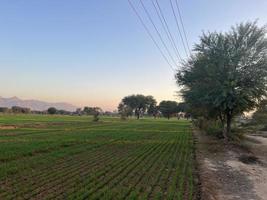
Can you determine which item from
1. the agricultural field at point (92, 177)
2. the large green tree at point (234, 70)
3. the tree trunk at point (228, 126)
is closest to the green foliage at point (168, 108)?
the tree trunk at point (228, 126)

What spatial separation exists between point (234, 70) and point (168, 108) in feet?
521

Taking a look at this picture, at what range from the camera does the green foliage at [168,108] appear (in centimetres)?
18325

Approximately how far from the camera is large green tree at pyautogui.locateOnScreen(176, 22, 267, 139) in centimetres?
2667

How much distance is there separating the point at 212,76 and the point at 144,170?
15.9 m

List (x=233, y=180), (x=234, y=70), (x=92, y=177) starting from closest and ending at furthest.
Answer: (x=92, y=177), (x=233, y=180), (x=234, y=70)

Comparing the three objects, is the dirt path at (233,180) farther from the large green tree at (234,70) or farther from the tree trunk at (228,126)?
the tree trunk at (228,126)

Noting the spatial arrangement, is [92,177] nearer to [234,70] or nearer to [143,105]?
[234,70]

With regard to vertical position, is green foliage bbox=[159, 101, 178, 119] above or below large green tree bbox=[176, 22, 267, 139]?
above

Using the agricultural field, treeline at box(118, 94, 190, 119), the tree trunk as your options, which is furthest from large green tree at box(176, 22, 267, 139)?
treeline at box(118, 94, 190, 119)

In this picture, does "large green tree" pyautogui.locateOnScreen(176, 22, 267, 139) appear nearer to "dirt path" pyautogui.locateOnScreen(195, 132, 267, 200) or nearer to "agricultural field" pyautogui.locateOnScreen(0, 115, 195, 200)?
"dirt path" pyautogui.locateOnScreen(195, 132, 267, 200)

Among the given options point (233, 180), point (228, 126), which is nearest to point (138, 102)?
point (228, 126)

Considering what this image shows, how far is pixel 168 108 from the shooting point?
7298 inches

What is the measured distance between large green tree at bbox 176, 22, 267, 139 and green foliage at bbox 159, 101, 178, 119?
152389mm

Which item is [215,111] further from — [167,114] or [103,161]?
[167,114]
